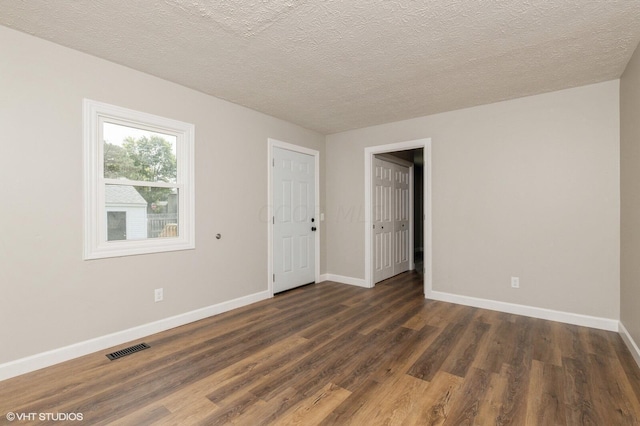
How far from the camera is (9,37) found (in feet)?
7.04

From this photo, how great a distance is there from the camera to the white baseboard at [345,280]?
15.7ft

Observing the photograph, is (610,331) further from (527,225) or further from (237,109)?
(237,109)

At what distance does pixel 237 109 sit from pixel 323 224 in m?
2.32

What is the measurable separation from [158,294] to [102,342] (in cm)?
57

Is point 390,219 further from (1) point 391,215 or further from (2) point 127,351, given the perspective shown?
(2) point 127,351

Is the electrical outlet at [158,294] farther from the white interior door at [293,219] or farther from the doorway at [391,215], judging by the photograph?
the doorway at [391,215]

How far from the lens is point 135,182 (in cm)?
285

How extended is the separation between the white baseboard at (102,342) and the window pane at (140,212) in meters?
0.86

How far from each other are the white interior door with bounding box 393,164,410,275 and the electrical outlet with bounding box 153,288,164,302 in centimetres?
381

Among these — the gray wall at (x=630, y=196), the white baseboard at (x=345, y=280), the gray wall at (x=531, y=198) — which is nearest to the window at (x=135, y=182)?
the white baseboard at (x=345, y=280)

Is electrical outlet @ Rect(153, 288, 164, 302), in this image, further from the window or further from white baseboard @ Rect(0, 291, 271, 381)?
the window

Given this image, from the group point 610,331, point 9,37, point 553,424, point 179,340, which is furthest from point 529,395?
point 9,37

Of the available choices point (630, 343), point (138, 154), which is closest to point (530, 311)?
point (630, 343)

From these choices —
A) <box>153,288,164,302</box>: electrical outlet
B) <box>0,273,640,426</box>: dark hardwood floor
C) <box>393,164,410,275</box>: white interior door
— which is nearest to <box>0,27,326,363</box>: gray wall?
<box>153,288,164,302</box>: electrical outlet
